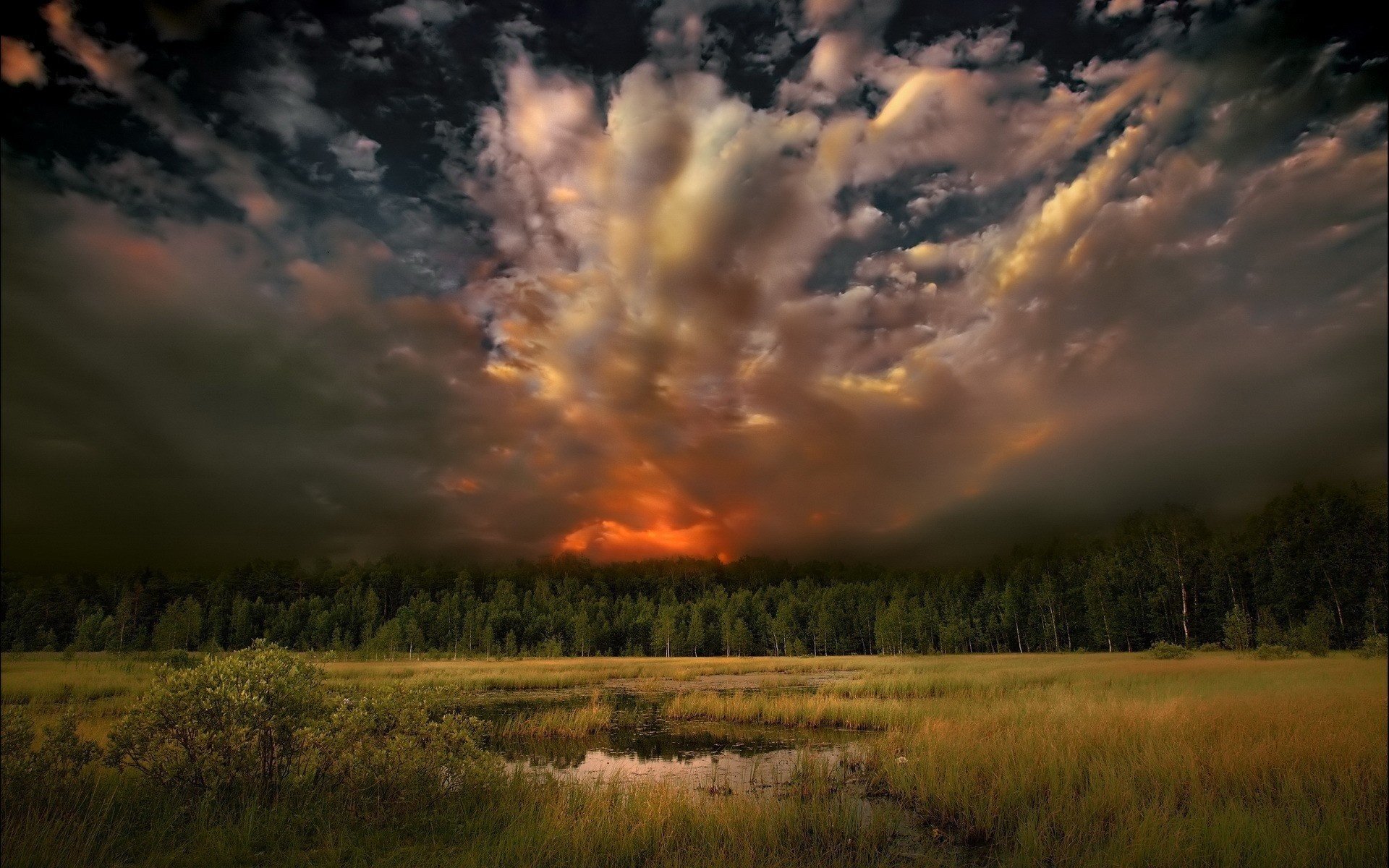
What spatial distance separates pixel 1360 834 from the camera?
8.48 m

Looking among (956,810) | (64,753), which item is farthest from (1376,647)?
(64,753)

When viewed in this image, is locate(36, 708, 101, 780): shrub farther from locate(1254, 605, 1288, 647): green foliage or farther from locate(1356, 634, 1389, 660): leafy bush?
locate(1254, 605, 1288, 647): green foliage

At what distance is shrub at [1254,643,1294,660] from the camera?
103ft

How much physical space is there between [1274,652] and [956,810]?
32.9 meters

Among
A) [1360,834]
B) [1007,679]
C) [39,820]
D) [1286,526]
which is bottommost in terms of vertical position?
[1007,679]

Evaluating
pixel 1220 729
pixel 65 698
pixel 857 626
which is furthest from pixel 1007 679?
pixel 857 626

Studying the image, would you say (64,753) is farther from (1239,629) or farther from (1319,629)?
(1239,629)

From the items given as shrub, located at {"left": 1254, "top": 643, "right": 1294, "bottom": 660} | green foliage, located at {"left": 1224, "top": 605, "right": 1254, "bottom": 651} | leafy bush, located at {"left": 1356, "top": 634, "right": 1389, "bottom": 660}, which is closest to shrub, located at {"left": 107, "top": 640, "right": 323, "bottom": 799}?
leafy bush, located at {"left": 1356, "top": 634, "right": 1389, "bottom": 660}

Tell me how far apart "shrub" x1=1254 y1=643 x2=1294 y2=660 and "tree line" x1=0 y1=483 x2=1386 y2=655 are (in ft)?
2.43

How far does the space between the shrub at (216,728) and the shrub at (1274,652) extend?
42.1 metres

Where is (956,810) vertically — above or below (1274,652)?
above

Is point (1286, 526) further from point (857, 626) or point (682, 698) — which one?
point (857, 626)

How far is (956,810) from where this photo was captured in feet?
42.6

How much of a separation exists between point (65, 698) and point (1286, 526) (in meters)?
53.9
